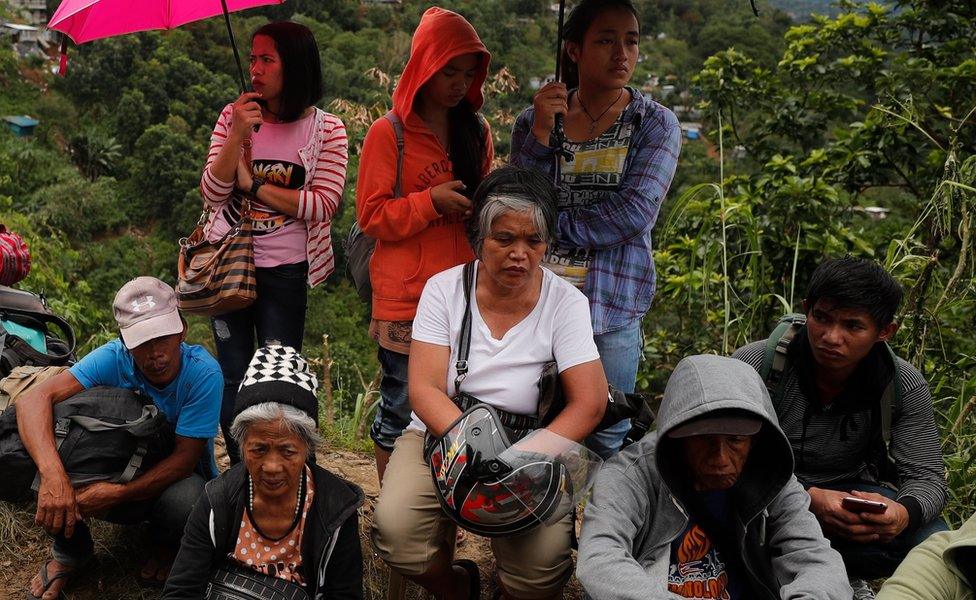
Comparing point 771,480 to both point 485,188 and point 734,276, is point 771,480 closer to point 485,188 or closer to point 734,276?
point 485,188

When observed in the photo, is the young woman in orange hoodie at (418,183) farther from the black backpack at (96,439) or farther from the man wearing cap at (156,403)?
the black backpack at (96,439)

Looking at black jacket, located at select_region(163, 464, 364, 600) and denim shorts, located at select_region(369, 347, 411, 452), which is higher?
denim shorts, located at select_region(369, 347, 411, 452)

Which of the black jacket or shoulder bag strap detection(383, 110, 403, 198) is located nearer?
the black jacket

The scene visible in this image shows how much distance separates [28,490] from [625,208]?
2112 mm

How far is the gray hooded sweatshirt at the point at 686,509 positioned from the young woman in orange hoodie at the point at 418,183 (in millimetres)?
837

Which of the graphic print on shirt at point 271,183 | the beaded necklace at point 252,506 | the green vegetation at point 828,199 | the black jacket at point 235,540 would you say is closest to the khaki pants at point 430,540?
the black jacket at point 235,540

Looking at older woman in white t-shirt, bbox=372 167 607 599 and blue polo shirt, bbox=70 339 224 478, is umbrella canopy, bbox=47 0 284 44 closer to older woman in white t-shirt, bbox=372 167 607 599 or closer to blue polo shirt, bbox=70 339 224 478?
blue polo shirt, bbox=70 339 224 478

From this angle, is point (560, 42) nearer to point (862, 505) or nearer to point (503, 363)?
point (503, 363)

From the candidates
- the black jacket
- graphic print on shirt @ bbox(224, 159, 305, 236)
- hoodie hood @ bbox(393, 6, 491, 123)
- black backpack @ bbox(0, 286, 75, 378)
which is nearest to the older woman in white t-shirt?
the black jacket

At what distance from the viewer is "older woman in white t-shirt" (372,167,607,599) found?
7.64ft

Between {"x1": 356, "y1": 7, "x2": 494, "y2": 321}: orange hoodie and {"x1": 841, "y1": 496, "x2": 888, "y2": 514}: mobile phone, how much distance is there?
135cm

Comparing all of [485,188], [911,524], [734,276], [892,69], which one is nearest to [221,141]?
[485,188]

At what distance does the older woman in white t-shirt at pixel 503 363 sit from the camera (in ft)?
7.64

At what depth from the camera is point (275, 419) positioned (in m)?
2.19
